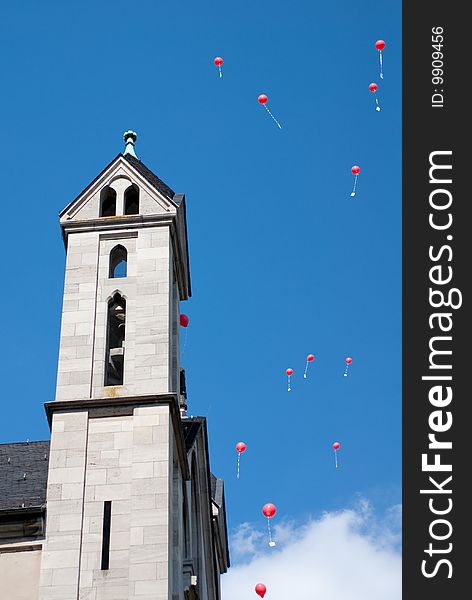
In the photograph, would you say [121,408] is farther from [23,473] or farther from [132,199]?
[132,199]

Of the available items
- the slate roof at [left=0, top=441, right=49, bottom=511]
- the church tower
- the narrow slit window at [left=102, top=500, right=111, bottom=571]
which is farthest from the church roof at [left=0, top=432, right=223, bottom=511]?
the narrow slit window at [left=102, top=500, right=111, bottom=571]

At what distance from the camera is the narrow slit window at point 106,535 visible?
87.2ft

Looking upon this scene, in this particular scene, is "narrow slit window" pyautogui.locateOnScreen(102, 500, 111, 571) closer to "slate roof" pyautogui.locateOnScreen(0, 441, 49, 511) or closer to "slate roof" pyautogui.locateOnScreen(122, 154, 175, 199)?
"slate roof" pyautogui.locateOnScreen(0, 441, 49, 511)

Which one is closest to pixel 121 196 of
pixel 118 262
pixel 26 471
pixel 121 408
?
pixel 118 262

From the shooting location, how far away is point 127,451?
92.4 ft

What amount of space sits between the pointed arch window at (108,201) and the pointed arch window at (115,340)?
2784mm

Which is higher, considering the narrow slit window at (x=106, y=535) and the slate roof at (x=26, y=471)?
the slate roof at (x=26, y=471)

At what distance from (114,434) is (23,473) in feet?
13.8

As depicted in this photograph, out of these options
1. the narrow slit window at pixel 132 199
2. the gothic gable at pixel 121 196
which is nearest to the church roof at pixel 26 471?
the gothic gable at pixel 121 196

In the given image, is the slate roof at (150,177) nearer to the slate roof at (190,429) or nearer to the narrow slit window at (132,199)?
the narrow slit window at (132,199)

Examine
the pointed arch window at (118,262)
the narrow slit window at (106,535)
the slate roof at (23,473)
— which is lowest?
the narrow slit window at (106,535)

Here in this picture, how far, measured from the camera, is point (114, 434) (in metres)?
28.5

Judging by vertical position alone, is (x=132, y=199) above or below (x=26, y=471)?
above

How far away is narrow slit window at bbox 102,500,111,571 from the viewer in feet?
87.2
